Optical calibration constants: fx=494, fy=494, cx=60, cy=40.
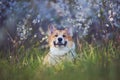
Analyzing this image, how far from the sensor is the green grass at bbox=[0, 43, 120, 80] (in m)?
3.50

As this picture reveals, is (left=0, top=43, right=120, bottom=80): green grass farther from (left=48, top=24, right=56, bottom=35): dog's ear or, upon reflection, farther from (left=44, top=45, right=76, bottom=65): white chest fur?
(left=48, top=24, right=56, bottom=35): dog's ear

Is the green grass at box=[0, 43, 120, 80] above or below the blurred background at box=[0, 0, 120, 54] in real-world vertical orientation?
below

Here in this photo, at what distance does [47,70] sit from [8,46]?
393 millimetres

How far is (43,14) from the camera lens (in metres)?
3.89

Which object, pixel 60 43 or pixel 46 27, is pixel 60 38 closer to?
pixel 60 43

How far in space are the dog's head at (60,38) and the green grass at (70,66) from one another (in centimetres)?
9

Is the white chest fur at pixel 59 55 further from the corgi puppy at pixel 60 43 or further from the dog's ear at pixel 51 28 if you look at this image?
the dog's ear at pixel 51 28

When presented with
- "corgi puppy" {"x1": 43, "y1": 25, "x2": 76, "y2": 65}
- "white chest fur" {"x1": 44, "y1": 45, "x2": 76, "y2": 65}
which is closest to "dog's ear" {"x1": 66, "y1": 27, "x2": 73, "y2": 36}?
"corgi puppy" {"x1": 43, "y1": 25, "x2": 76, "y2": 65}

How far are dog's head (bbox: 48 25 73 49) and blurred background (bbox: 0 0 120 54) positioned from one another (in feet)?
0.14

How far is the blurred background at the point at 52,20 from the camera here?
12.6 ft

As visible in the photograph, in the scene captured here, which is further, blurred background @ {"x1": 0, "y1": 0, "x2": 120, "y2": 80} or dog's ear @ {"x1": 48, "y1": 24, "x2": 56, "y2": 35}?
dog's ear @ {"x1": 48, "y1": 24, "x2": 56, "y2": 35}

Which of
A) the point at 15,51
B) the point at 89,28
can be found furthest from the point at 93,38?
the point at 15,51

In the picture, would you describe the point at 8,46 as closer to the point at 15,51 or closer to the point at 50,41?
the point at 15,51

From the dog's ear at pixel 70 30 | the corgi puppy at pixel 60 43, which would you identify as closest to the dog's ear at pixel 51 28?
the corgi puppy at pixel 60 43
